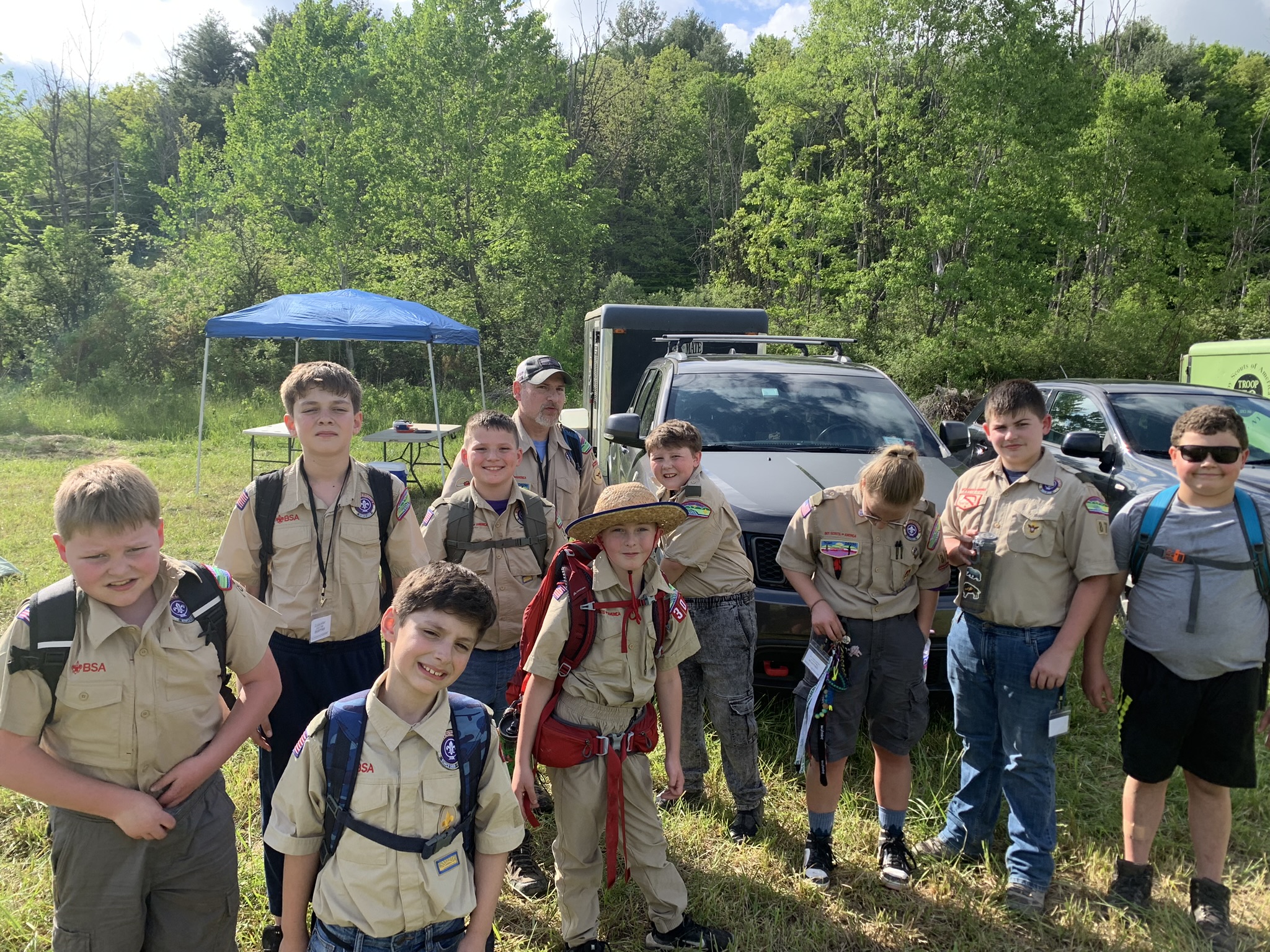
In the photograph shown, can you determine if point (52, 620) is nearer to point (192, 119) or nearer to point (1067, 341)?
point (1067, 341)

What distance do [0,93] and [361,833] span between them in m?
28.3

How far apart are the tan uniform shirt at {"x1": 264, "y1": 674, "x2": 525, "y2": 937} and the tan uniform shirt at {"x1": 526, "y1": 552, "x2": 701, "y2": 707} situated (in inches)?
28.4

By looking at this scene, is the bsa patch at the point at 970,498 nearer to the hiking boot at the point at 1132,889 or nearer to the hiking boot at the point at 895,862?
the hiking boot at the point at 895,862

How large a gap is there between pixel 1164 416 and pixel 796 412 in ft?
12.2

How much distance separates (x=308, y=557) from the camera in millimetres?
2584

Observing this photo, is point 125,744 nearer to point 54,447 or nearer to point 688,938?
point 688,938

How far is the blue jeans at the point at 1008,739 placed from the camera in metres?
2.92

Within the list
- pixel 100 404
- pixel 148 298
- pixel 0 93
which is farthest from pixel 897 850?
pixel 0 93

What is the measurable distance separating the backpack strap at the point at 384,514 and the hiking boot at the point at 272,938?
1040mm

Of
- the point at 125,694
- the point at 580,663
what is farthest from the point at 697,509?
the point at 125,694

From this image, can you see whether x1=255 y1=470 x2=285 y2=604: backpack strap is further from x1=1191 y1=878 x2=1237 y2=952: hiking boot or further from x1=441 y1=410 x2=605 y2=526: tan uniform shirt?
x1=1191 y1=878 x2=1237 y2=952: hiking boot

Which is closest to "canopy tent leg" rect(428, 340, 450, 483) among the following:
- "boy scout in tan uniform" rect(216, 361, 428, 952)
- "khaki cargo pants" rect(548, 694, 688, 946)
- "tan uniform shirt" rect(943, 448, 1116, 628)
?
"boy scout in tan uniform" rect(216, 361, 428, 952)

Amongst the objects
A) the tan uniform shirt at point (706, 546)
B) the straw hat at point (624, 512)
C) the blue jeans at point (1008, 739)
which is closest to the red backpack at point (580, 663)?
the straw hat at point (624, 512)

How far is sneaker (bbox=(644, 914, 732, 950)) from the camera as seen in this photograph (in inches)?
106
